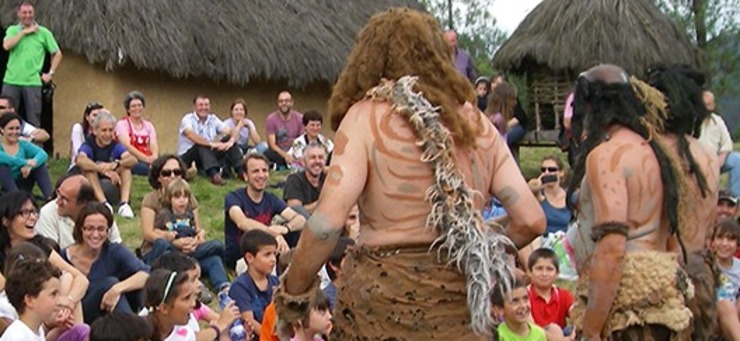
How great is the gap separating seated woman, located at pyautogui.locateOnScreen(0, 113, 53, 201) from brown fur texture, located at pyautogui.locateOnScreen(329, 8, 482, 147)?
7041mm

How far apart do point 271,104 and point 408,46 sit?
1394cm

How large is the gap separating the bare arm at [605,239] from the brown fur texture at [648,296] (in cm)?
5

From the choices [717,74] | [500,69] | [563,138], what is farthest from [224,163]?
[717,74]

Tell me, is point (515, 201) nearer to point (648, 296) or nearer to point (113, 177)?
point (648, 296)

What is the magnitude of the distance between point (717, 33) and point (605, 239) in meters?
24.7

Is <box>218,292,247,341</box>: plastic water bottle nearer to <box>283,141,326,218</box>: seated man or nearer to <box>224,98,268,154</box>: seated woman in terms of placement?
<box>283,141,326,218</box>: seated man

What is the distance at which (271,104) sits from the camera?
1905cm

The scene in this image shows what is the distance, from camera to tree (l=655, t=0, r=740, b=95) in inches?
1128

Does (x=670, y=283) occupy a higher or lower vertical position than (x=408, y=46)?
lower

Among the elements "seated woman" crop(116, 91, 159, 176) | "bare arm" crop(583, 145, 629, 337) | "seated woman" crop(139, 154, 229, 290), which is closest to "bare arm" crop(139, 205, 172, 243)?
"seated woman" crop(139, 154, 229, 290)

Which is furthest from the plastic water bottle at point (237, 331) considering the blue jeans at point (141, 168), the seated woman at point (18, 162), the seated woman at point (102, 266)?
the blue jeans at point (141, 168)

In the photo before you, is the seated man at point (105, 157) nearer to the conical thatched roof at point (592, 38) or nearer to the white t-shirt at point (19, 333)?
the white t-shirt at point (19, 333)

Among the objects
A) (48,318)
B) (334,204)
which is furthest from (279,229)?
(334,204)

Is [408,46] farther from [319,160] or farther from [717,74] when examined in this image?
[717,74]
